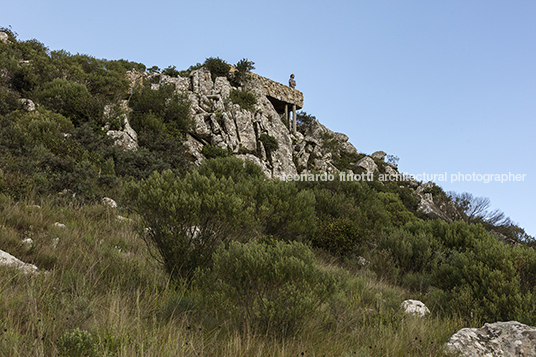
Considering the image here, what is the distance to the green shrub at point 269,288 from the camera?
2.85 meters

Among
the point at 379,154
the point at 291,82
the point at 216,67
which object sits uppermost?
the point at 291,82

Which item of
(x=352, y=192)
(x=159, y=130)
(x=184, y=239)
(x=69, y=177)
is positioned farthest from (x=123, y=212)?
(x=159, y=130)

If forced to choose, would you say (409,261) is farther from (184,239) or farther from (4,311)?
(4,311)

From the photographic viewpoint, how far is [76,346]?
2035 millimetres

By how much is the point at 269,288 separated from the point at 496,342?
7.51 ft

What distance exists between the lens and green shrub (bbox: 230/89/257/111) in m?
24.8

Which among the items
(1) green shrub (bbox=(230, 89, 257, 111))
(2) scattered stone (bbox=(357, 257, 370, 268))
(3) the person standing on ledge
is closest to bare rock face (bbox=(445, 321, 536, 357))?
(2) scattered stone (bbox=(357, 257, 370, 268))

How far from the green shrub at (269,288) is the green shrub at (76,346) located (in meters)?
1.16

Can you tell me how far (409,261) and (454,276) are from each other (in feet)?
7.44

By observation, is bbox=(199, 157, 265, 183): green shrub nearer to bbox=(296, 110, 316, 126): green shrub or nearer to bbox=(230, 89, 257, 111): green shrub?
bbox=(230, 89, 257, 111): green shrub

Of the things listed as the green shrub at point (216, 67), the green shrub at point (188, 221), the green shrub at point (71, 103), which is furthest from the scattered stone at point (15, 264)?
the green shrub at point (216, 67)

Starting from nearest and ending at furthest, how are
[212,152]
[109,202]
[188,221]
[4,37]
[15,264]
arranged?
[15,264] → [188,221] → [109,202] → [212,152] → [4,37]

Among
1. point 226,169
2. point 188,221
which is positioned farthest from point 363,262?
point 188,221

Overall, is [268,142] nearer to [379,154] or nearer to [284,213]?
[284,213]
